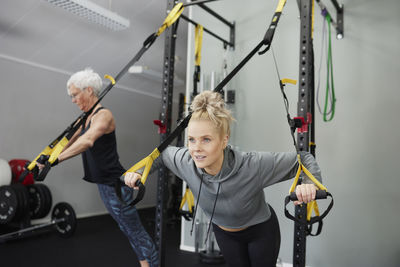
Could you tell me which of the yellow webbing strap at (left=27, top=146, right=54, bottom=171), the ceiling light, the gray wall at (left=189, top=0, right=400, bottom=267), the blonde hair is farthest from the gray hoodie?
the ceiling light

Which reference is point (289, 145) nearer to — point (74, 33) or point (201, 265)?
point (201, 265)

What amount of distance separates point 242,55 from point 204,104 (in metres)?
2.33

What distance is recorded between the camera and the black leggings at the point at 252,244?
161 centimetres

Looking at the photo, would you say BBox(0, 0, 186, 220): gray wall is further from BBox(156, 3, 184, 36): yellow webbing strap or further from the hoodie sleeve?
the hoodie sleeve

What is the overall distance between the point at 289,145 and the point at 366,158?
666 mm

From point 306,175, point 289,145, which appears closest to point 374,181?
point 289,145

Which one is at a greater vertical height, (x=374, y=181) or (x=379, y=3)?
(x=379, y=3)

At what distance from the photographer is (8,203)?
3990 millimetres

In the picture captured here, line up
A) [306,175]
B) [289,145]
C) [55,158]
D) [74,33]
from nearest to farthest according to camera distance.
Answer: [306,175]
[55,158]
[289,145]
[74,33]

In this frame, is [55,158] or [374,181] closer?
[55,158]

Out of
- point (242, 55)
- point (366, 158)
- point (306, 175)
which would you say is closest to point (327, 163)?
point (366, 158)

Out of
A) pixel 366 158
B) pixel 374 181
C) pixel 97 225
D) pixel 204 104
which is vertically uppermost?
pixel 204 104

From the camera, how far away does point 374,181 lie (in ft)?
9.73

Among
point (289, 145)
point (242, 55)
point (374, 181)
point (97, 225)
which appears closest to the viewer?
point (374, 181)
